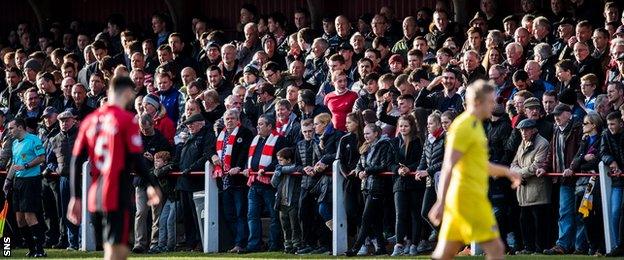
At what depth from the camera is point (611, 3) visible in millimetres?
20172

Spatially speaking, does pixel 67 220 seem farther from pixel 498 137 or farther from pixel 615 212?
pixel 615 212

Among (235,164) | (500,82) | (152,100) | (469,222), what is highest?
(152,100)

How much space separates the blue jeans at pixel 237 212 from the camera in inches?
787

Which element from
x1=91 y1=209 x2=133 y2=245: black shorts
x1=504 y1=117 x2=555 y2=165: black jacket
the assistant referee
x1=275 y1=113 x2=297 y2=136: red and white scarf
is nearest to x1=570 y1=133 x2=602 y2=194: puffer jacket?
x1=504 y1=117 x2=555 y2=165: black jacket

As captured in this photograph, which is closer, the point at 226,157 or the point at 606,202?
the point at 606,202

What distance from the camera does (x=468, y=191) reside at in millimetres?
12719

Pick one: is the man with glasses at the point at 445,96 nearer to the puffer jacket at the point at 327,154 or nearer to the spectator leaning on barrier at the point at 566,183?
the puffer jacket at the point at 327,154

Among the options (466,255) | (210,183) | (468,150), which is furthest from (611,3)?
(468,150)

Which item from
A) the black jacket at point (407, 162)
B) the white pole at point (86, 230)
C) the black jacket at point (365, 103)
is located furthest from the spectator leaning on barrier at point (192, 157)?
the black jacket at point (407, 162)

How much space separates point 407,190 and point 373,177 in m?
0.49

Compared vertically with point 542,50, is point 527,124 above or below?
below

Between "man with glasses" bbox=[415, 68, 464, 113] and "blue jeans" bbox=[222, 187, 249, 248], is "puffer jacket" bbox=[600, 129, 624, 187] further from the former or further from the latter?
"blue jeans" bbox=[222, 187, 249, 248]

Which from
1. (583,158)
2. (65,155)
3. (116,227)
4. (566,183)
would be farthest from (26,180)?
(116,227)

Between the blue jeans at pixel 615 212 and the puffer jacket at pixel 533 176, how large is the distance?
0.82 m
